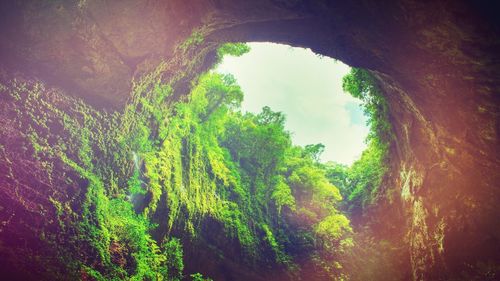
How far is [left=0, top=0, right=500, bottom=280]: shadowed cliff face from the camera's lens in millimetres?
6531

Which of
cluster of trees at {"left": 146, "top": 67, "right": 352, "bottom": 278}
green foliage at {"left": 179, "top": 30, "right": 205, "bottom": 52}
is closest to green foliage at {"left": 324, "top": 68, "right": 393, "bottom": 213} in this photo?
cluster of trees at {"left": 146, "top": 67, "right": 352, "bottom": 278}

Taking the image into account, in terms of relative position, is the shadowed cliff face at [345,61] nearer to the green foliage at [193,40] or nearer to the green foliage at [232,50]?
the green foliage at [193,40]

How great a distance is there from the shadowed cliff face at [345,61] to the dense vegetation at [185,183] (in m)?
0.45

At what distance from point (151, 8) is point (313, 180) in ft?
59.1

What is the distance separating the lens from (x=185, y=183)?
13867 mm

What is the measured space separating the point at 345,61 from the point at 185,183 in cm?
879

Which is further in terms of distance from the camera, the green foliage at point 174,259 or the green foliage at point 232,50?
the green foliage at point 232,50

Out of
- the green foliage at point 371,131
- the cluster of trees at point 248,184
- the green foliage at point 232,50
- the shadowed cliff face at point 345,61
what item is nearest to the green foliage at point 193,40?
the shadowed cliff face at point 345,61

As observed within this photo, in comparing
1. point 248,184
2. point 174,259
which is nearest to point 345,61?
point 174,259

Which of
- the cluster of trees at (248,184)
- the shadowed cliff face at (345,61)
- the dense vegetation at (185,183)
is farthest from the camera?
the cluster of trees at (248,184)

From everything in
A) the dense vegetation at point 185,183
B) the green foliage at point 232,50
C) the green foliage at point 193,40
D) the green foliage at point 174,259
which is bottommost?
the green foliage at point 174,259

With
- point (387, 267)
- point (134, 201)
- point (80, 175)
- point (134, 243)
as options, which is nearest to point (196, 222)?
point (134, 201)

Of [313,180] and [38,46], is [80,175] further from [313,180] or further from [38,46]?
[313,180]

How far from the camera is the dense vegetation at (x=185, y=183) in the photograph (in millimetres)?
6922
